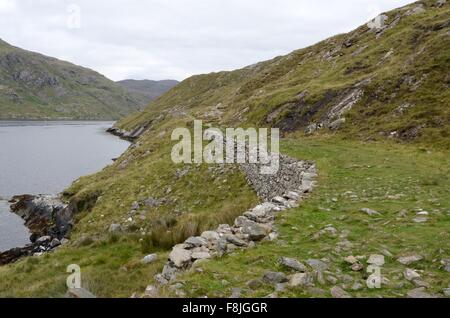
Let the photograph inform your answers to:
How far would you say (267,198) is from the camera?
23.4 m

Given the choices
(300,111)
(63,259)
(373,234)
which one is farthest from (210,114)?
(373,234)

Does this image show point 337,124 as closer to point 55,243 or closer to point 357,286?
point 55,243

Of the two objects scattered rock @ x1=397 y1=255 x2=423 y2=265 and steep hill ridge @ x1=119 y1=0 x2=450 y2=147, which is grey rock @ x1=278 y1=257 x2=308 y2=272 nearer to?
scattered rock @ x1=397 y1=255 x2=423 y2=265

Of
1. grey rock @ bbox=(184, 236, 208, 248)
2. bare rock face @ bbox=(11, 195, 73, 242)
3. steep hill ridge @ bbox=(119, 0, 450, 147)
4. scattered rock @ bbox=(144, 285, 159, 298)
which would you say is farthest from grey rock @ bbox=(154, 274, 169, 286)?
bare rock face @ bbox=(11, 195, 73, 242)

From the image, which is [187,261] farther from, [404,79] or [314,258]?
[404,79]

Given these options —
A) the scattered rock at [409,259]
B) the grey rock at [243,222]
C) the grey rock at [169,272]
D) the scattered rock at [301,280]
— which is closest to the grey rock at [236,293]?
the scattered rock at [301,280]

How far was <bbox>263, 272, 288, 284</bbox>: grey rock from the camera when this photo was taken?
9.94m

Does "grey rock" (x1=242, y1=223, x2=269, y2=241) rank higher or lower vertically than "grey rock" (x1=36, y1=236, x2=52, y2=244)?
higher

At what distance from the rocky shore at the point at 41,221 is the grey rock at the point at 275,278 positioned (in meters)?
28.1

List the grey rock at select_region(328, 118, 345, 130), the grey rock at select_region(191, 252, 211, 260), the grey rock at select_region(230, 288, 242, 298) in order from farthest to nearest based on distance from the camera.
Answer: the grey rock at select_region(328, 118, 345, 130)
the grey rock at select_region(191, 252, 211, 260)
the grey rock at select_region(230, 288, 242, 298)

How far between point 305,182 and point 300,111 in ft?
90.3

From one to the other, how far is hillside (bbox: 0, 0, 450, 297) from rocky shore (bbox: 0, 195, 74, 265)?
2.17 m
